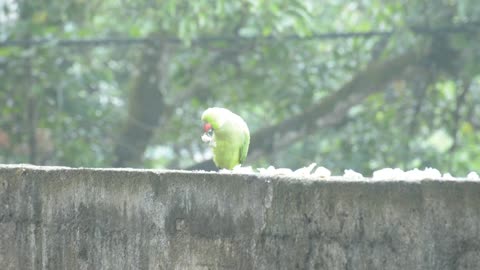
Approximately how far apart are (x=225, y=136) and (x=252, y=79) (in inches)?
256

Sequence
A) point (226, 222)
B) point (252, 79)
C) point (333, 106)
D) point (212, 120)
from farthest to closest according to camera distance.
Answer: point (252, 79) < point (333, 106) < point (212, 120) < point (226, 222)

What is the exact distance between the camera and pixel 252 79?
10.2 meters

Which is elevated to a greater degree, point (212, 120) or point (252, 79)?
point (252, 79)

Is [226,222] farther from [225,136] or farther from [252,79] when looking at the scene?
[252,79]

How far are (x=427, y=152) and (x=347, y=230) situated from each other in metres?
6.98

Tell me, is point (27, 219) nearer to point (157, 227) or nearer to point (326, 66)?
point (157, 227)

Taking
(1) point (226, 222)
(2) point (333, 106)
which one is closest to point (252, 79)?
(2) point (333, 106)

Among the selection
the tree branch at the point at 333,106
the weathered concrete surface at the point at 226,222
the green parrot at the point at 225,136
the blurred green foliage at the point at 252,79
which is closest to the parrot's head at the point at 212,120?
the green parrot at the point at 225,136

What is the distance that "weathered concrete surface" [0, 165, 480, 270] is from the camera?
8.63 ft

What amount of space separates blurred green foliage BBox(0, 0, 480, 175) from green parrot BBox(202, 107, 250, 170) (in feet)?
16.8

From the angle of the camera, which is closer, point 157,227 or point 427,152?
point 157,227

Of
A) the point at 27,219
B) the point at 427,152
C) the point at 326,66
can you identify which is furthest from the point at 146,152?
the point at 27,219

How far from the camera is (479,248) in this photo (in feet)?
8.51

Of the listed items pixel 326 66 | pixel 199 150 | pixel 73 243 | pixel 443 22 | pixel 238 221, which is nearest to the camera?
pixel 238 221
